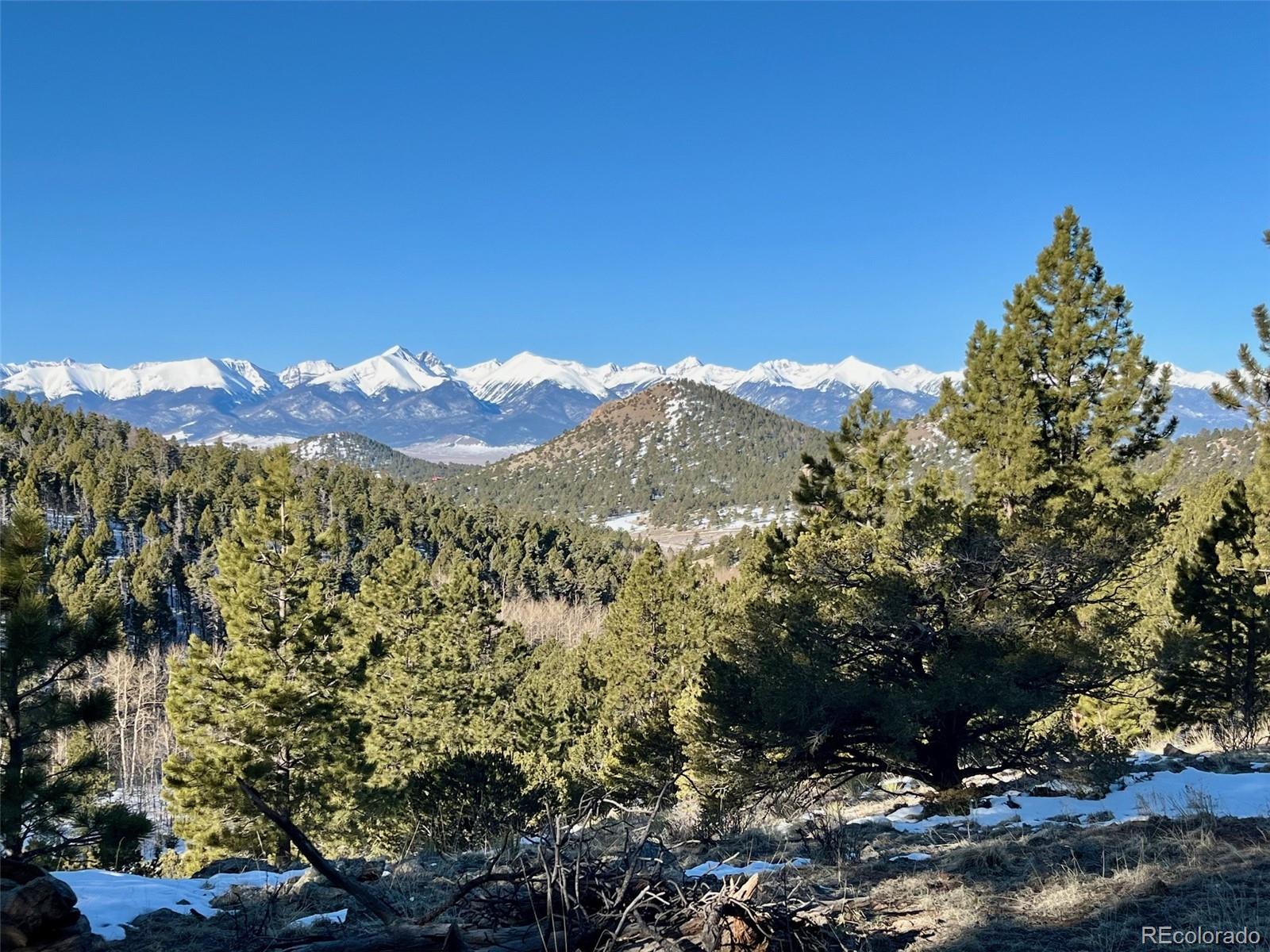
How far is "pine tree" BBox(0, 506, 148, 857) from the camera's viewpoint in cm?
1024

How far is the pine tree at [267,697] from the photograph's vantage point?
19.9 metres

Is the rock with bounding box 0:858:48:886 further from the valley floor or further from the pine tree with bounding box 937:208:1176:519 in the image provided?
the pine tree with bounding box 937:208:1176:519

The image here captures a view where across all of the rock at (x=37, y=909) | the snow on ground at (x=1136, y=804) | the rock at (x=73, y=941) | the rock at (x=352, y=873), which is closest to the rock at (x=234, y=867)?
the rock at (x=352, y=873)

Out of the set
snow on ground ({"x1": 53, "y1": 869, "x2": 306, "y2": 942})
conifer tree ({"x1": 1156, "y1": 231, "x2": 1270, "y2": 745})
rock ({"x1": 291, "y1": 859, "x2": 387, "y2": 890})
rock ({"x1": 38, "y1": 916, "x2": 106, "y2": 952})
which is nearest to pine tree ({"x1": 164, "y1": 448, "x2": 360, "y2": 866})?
rock ({"x1": 291, "y1": 859, "x2": 387, "y2": 890})

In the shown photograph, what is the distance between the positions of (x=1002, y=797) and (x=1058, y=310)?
9.29 metres

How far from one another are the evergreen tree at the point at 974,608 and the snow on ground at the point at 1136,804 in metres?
1.87

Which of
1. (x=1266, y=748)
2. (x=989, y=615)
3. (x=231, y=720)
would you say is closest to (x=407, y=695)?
(x=231, y=720)

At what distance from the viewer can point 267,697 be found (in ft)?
67.6

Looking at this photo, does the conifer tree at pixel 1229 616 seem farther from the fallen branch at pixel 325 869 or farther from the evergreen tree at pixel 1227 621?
the fallen branch at pixel 325 869

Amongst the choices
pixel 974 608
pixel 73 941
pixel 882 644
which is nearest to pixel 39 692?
pixel 73 941

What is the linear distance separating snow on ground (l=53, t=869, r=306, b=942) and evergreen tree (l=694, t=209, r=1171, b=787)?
7623 millimetres

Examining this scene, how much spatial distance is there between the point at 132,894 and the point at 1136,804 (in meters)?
8.31

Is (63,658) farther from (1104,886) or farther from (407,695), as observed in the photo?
(407,695)

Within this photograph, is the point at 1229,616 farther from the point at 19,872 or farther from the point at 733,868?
the point at 19,872
